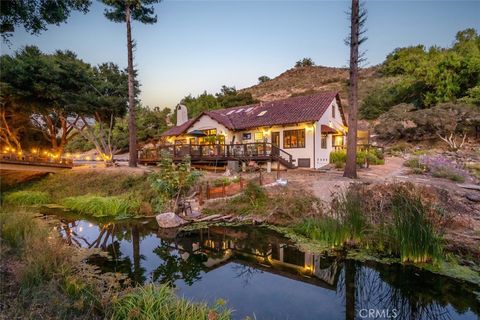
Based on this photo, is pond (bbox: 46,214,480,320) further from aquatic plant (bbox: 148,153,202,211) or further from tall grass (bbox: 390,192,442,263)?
aquatic plant (bbox: 148,153,202,211)

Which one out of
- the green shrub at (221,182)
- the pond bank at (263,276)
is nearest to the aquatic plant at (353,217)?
the pond bank at (263,276)

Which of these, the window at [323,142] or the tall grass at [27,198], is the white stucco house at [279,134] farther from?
the tall grass at [27,198]

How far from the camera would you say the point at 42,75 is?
1688 centimetres

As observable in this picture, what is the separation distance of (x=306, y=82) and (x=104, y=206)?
2565 inches

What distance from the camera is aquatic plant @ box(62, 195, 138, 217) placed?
38.9ft

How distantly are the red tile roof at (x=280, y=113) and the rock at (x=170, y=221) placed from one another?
37.5ft

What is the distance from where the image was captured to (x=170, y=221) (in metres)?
9.73

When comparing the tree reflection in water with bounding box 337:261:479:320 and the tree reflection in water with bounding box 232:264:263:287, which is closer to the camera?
the tree reflection in water with bounding box 337:261:479:320

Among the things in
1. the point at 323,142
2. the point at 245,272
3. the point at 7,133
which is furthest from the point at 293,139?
the point at 7,133

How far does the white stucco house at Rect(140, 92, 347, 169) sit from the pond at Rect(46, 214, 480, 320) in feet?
32.5

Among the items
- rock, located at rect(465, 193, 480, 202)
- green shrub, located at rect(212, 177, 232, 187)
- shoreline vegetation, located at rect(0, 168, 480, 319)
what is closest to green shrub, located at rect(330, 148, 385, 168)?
rock, located at rect(465, 193, 480, 202)

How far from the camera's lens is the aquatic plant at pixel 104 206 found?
38.9ft

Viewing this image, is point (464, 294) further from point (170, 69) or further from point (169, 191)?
point (170, 69)

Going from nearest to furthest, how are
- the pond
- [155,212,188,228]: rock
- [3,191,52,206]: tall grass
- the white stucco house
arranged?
the pond < [155,212,188,228]: rock < [3,191,52,206]: tall grass < the white stucco house
